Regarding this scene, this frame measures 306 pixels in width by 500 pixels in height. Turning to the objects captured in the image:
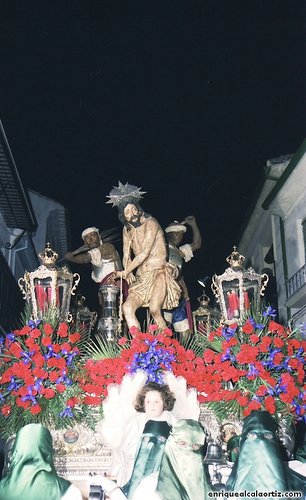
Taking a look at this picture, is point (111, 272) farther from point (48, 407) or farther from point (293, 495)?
point (293, 495)

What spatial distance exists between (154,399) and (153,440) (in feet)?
2.03

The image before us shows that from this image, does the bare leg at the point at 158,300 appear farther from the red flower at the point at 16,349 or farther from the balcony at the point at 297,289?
the balcony at the point at 297,289

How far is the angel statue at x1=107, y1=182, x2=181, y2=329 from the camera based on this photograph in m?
7.90

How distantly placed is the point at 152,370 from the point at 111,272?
2.75 metres

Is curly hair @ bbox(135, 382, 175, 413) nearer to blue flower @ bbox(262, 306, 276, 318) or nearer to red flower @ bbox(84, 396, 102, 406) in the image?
red flower @ bbox(84, 396, 102, 406)

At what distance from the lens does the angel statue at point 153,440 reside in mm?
5070

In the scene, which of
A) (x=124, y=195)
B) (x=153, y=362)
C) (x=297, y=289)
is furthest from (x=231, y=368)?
(x=297, y=289)

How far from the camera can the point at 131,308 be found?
7.80 m

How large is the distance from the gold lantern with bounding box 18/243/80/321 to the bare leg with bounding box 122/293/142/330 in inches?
30.2

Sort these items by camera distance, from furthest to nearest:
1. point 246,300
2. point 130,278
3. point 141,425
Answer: point 130,278
point 246,300
point 141,425

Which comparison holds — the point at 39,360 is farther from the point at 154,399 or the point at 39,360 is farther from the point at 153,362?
the point at 154,399

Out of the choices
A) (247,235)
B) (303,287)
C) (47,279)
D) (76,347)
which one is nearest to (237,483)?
(76,347)

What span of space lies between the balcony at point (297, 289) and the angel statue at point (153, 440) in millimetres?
9298

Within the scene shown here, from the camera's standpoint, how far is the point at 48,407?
6277 mm
